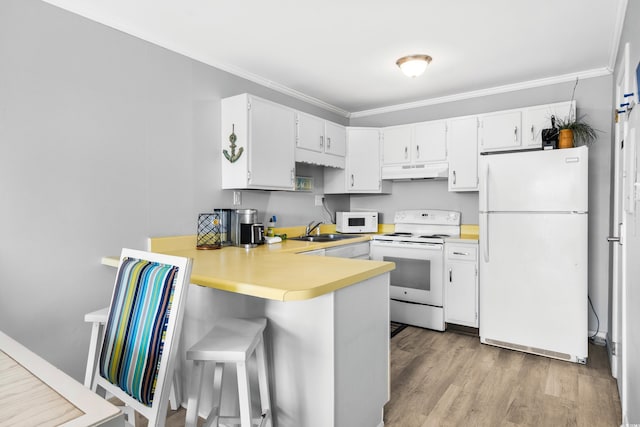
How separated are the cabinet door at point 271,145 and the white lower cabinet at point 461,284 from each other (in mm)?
1633

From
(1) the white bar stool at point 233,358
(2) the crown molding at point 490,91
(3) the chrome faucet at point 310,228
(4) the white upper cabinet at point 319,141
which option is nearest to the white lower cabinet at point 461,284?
(3) the chrome faucet at point 310,228

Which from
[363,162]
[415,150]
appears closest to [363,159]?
[363,162]

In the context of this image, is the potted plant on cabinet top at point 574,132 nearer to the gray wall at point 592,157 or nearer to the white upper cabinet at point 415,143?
the gray wall at point 592,157

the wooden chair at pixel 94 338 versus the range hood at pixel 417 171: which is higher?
the range hood at pixel 417 171

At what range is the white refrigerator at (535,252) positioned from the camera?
8.84 ft

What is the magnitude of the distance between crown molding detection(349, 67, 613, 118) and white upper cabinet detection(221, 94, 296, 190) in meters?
1.66

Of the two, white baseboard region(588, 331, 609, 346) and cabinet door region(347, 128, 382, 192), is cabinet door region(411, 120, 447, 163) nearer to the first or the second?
cabinet door region(347, 128, 382, 192)

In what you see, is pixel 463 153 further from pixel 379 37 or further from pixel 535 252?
pixel 379 37

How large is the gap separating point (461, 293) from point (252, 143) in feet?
7.45

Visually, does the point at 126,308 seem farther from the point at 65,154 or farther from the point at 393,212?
the point at 393,212

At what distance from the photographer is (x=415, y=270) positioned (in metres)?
3.58

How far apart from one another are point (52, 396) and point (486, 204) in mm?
3012

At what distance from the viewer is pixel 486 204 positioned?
304 cm

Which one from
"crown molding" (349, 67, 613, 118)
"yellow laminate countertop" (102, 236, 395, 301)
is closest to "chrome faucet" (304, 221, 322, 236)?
"yellow laminate countertop" (102, 236, 395, 301)
